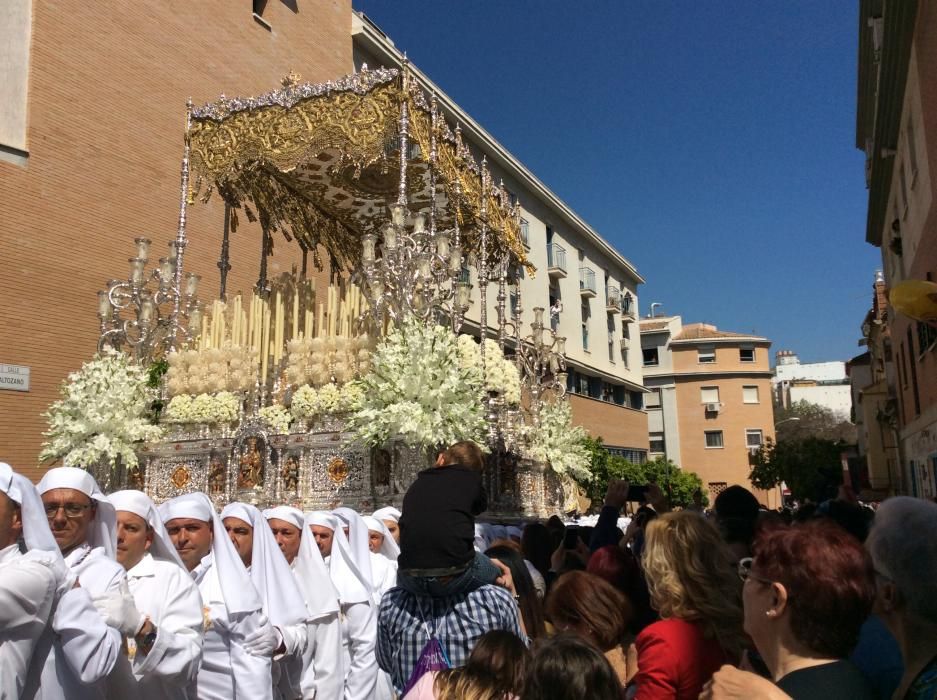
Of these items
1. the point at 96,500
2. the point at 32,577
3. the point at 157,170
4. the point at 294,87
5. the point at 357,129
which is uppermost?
the point at 157,170

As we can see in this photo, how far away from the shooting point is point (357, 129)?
427 inches

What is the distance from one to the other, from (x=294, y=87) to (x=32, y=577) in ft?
32.6

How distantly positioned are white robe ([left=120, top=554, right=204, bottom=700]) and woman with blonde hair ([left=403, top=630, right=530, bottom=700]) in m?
1.31

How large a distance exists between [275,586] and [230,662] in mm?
529

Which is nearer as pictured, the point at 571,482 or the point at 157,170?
the point at 571,482

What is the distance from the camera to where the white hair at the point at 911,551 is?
2168 millimetres

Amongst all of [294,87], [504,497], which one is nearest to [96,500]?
[504,497]

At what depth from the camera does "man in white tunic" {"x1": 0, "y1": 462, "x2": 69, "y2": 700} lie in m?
2.86

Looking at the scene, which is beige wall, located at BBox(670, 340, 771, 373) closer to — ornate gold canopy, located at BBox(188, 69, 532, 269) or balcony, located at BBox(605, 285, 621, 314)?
balcony, located at BBox(605, 285, 621, 314)

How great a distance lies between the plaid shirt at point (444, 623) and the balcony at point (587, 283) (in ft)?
109

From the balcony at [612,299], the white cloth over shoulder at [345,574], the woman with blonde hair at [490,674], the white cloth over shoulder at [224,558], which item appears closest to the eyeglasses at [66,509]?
the white cloth over shoulder at [224,558]

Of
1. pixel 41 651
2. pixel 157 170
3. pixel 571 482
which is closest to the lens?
pixel 41 651

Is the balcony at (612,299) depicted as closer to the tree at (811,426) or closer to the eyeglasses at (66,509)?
the tree at (811,426)

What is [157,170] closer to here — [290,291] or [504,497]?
[290,291]
